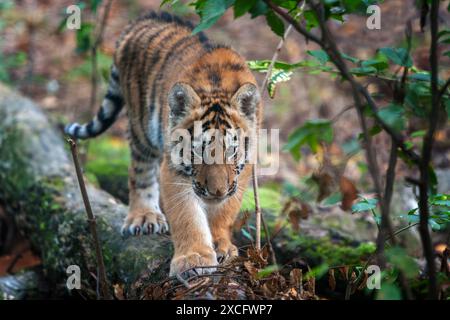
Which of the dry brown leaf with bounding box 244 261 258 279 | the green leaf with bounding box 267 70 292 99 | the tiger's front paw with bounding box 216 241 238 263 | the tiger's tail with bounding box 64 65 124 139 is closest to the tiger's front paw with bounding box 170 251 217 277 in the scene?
the tiger's front paw with bounding box 216 241 238 263

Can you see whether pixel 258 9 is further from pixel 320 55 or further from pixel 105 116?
pixel 105 116

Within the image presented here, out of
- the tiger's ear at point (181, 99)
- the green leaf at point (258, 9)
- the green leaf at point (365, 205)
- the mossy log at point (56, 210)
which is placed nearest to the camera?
the green leaf at point (258, 9)

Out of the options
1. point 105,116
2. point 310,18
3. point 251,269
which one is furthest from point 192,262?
point 105,116

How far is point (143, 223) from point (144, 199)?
539 mm

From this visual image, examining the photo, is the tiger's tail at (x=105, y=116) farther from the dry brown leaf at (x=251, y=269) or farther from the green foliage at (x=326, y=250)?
the dry brown leaf at (x=251, y=269)

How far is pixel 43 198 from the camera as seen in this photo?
6328mm

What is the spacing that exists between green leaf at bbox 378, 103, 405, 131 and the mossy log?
2.32m

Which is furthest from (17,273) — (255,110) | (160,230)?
(255,110)

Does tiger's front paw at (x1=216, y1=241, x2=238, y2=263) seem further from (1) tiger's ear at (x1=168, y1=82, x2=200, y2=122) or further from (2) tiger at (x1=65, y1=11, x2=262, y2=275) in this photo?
(1) tiger's ear at (x1=168, y1=82, x2=200, y2=122)

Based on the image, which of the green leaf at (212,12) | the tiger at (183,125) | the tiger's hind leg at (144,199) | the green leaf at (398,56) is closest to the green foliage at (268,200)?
the tiger's hind leg at (144,199)

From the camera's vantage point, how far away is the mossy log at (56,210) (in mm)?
5102

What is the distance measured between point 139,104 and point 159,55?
56cm

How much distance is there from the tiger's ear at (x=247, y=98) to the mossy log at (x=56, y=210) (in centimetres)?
136
